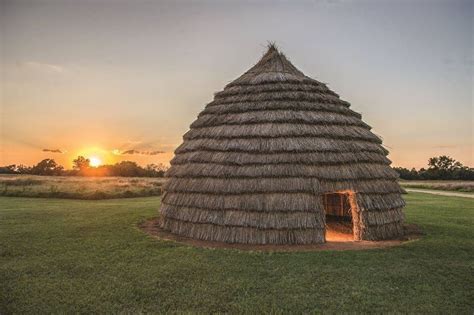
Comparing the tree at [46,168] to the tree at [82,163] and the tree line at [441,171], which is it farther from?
the tree line at [441,171]

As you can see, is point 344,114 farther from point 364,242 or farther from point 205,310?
point 205,310

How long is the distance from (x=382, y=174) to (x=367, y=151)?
3.49 feet

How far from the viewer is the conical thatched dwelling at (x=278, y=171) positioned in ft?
42.7

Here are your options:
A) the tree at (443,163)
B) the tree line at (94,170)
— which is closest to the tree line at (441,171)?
the tree at (443,163)

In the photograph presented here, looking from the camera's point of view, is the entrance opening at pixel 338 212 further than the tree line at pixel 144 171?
No

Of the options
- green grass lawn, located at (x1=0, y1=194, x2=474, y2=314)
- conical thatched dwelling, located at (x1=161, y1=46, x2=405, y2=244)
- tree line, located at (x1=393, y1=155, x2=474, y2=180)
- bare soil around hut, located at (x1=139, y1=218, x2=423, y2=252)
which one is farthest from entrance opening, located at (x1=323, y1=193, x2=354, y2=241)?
tree line, located at (x1=393, y1=155, x2=474, y2=180)

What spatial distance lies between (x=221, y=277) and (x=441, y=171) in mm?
64297

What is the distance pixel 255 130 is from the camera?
1423 cm

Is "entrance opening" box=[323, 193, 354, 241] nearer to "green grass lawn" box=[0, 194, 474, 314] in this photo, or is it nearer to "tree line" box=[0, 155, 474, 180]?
"green grass lawn" box=[0, 194, 474, 314]

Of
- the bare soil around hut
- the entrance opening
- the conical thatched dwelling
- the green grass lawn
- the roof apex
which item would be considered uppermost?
the roof apex

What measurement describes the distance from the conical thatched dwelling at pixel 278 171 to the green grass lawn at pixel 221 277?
4.75 feet

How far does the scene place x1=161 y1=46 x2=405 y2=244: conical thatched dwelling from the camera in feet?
42.7

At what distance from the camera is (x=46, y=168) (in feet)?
210

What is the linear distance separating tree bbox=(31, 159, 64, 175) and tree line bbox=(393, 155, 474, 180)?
57272mm
